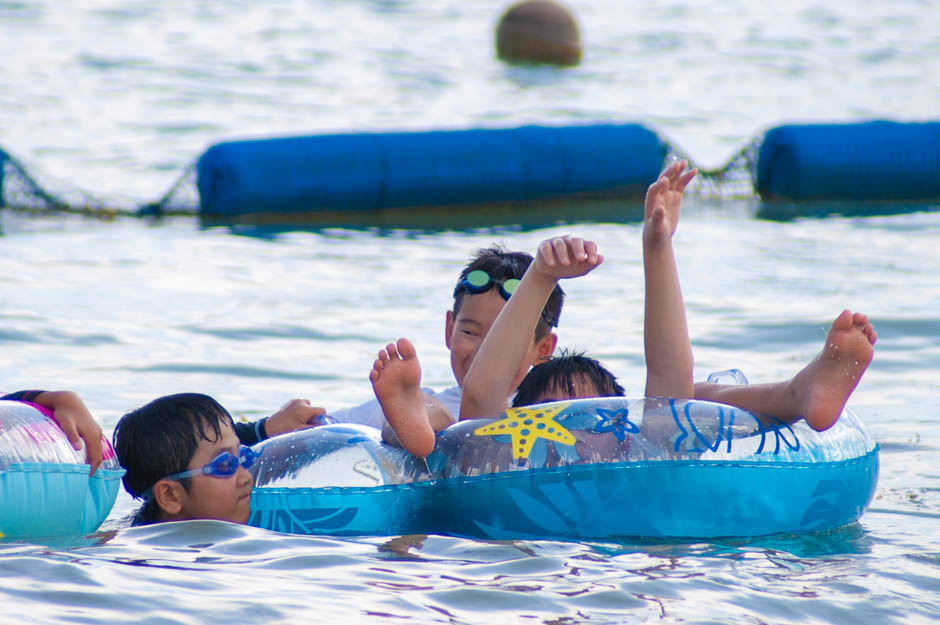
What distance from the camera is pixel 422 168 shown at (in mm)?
10391

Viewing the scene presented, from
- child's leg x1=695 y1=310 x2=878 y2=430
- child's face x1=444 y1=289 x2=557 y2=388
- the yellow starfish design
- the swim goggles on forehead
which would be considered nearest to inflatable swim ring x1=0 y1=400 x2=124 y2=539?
the yellow starfish design

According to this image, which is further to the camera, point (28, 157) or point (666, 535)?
point (28, 157)

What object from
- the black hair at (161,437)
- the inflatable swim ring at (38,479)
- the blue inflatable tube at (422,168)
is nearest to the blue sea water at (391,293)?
the inflatable swim ring at (38,479)

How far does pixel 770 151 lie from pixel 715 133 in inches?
172

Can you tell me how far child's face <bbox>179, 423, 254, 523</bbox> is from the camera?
361 cm

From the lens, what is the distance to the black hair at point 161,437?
11.8 feet

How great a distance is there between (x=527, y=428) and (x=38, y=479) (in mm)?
1269

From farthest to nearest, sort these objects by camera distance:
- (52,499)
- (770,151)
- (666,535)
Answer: (770,151) → (666,535) → (52,499)

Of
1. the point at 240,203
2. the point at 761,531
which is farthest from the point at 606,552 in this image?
the point at 240,203

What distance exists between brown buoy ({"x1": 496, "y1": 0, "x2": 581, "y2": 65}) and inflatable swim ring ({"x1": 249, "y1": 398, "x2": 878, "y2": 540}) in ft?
46.3

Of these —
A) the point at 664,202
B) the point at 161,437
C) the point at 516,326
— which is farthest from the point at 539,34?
the point at 161,437

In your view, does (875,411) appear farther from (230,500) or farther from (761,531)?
(230,500)

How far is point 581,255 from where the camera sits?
3.48 m

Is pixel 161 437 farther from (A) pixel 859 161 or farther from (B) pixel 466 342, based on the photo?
(A) pixel 859 161
